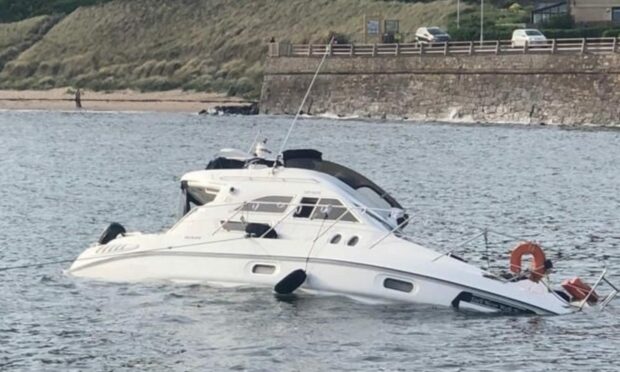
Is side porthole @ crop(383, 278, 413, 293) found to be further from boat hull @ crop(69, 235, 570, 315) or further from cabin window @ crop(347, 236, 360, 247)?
cabin window @ crop(347, 236, 360, 247)

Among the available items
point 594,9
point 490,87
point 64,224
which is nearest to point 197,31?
point 594,9

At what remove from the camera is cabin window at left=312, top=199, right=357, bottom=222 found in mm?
27562

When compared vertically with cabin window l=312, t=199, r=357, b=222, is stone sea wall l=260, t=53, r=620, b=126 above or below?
Result: below

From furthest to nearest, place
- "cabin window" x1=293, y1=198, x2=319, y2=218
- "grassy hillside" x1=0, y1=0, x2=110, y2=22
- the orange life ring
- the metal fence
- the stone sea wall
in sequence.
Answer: "grassy hillside" x1=0, y1=0, x2=110, y2=22, the metal fence, the stone sea wall, "cabin window" x1=293, y1=198, x2=319, y2=218, the orange life ring

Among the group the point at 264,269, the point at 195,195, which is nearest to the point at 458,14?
the point at 195,195

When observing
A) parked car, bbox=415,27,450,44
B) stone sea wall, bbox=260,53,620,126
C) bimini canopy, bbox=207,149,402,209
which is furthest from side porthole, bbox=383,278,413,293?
parked car, bbox=415,27,450,44

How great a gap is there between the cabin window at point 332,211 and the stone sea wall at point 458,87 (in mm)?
52404

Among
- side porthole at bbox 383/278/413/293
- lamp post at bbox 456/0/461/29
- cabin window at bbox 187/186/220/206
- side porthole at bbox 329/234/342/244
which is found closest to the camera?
side porthole at bbox 383/278/413/293

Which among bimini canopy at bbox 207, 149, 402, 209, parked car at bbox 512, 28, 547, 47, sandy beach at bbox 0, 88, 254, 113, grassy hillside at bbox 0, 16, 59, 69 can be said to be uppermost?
bimini canopy at bbox 207, 149, 402, 209

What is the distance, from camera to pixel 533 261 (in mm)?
27375

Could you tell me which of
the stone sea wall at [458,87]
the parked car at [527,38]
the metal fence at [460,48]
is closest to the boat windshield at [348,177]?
the metal fence at [460,48]

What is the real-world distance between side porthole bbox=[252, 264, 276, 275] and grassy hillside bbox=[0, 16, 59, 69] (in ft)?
357

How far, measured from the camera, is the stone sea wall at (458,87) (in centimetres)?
7956

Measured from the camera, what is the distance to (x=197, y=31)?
126875mm
